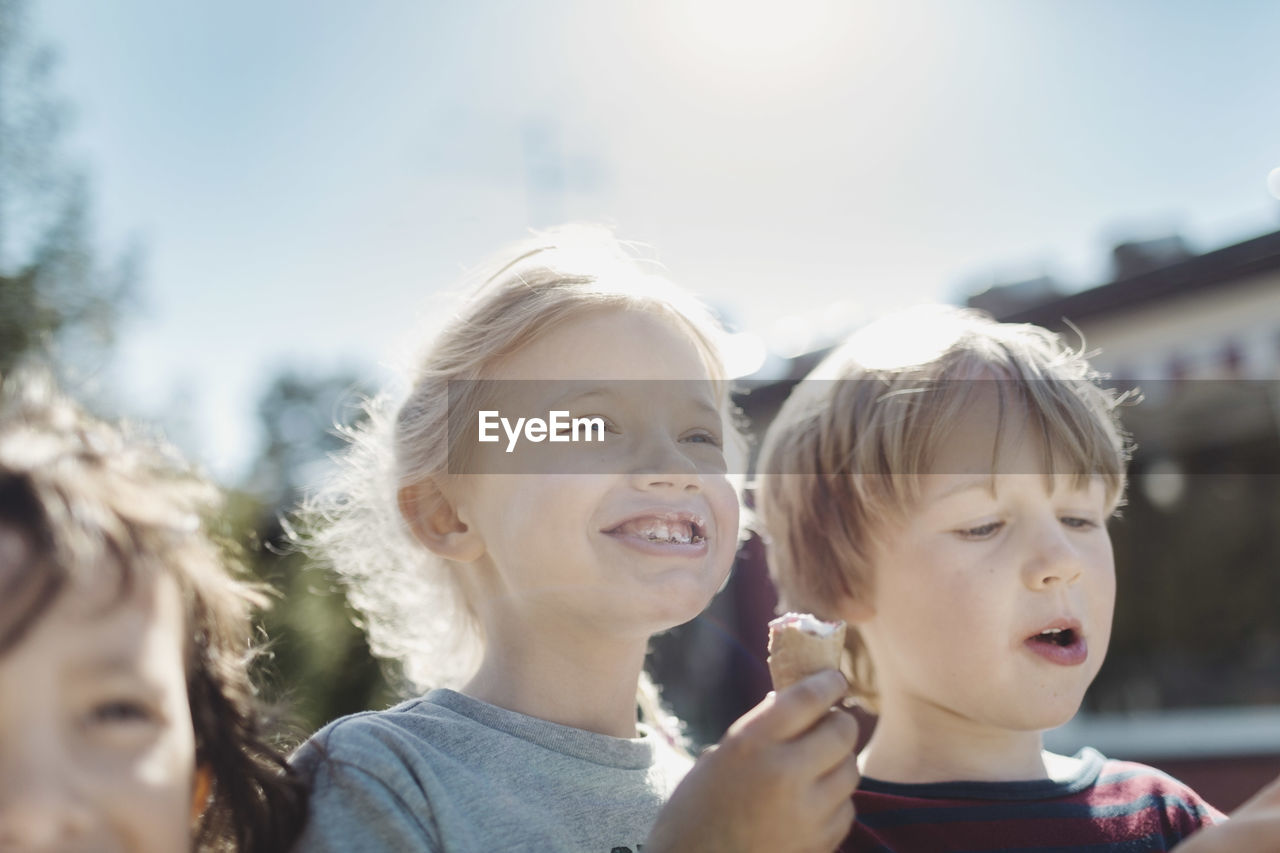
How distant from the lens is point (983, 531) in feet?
4.93

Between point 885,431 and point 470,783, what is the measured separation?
836 millimetres

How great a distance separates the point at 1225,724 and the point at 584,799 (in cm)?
676

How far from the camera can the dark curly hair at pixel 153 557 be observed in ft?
3.15

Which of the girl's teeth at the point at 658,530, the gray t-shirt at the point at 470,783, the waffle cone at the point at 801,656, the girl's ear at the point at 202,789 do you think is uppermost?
the girl's teeth at the point at 658,530

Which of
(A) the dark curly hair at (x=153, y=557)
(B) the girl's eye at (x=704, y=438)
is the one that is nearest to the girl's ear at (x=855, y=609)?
(B) the girl's eye at (x=704, y=438)

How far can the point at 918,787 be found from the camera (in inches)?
58.4

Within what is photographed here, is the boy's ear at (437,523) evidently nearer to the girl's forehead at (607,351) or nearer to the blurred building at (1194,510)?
the girl's forehead at (607,351)

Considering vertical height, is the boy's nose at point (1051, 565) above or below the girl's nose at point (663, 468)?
below

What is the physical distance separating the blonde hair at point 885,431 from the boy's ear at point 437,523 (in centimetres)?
57

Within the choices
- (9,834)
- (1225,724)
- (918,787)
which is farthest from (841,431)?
(1225,724)

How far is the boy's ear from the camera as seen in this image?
1.61 meters

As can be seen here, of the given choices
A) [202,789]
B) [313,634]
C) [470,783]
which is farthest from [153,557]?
[313,634]

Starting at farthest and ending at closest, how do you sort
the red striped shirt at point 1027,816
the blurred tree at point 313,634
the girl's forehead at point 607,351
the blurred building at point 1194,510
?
the blurred tree at point 313,634 < the blurred building at point 1194,510 < the girl's forehead at point 607,351 < the red striped shirt at point 1027,816

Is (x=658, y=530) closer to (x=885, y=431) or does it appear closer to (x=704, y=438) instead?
(x=704, y=438)
